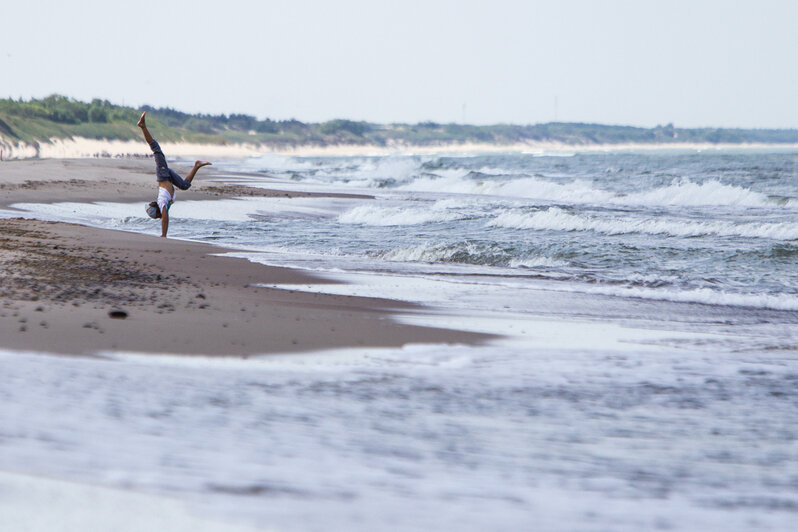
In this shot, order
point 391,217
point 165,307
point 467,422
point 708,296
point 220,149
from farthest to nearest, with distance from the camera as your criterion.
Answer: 1. point 220,149
2. point 391,217
3. point 708,296
4. point 165,307
5. point 467,422

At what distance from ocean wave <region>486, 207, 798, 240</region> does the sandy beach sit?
8700mm

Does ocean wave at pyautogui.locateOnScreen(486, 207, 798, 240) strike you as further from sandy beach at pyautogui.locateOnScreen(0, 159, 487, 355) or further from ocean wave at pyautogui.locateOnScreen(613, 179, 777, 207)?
ocean wave at pyautogui.locateOnScreen(613, 179, 777, 207)

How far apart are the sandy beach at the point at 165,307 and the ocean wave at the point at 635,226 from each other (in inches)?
343

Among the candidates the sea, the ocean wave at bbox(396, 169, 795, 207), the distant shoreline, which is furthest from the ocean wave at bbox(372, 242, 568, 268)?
the distant shoreline

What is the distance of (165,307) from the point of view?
256 inches

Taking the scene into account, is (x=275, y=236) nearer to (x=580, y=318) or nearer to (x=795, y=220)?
(x=580, y=318)

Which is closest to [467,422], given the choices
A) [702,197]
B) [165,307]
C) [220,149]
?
[165,307]

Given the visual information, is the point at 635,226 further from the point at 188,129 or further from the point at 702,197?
the point at 188,129

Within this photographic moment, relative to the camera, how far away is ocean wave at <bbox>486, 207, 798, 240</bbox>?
1652cm

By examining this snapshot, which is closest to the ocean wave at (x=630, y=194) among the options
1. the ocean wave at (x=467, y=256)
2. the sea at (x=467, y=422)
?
the ocean wave at (x=467, y=256)

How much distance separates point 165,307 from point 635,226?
511 inches

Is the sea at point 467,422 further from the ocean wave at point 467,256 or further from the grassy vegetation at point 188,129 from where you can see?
the grassy vegetation at point 188,129

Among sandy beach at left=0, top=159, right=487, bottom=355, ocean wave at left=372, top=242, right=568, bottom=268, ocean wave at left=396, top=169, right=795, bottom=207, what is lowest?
ocean wave at left=372, top=242, right=568, bottom=268

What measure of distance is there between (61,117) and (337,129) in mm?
99692
